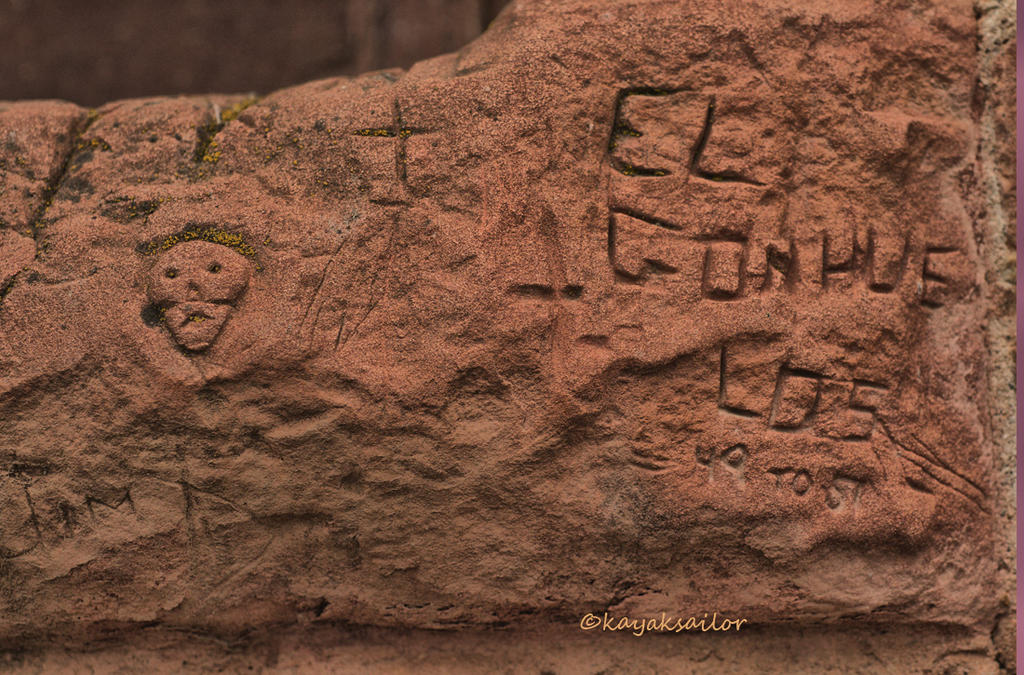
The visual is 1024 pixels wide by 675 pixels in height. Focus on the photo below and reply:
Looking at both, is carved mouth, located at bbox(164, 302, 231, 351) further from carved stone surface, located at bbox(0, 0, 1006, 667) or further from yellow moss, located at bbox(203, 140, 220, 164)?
yellow moss, located at bbox(203, 140, 220, 164)

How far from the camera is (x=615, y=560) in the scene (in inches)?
68.5

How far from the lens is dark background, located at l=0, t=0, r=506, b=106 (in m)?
2.48

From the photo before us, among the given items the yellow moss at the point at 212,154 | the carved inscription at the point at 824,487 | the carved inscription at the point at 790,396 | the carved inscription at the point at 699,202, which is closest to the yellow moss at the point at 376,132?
the yellow moss at the point at 212,154

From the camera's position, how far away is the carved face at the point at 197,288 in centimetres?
162

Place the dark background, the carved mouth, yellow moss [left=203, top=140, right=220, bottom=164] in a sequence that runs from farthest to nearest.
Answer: the dark background < yellow moss [left=203, top=140, right=220, bottom=164] < the carved mouth

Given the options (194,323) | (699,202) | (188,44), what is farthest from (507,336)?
(188,44)

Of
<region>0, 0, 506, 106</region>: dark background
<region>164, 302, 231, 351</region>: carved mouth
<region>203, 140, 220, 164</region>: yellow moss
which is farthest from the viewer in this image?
<region>0, 0, 506, 106</region>: dark background

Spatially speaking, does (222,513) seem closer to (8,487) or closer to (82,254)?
(8,487)

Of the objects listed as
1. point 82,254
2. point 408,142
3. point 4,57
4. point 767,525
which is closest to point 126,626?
point 82,254

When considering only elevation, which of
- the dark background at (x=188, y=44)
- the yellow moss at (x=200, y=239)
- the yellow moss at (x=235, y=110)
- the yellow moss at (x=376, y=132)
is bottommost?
the yellow moss at (x=200, y=239)

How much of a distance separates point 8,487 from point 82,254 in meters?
0.40

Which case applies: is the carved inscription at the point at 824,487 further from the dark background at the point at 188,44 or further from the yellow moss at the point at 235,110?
the dark background at the point at 188,44

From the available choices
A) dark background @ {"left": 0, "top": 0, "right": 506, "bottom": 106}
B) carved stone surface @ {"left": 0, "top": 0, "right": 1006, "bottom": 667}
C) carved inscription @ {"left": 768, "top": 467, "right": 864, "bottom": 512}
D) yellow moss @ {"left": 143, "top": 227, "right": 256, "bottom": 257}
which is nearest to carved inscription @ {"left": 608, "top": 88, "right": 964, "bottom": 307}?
carved stone surface @ {"left": 0, "top": 0, "right": 1006, "bottom": 667}

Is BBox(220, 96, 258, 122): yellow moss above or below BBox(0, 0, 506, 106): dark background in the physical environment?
below
